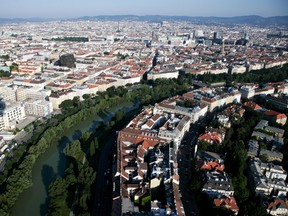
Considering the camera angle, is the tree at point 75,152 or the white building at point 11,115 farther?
the white building at point 11,115

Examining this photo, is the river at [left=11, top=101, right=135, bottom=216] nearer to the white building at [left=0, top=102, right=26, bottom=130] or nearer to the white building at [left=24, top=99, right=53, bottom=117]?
the white building at [left=24, top=99, right=53, bottom=117]

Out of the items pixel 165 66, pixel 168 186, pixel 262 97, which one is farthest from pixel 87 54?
pixel 168 186

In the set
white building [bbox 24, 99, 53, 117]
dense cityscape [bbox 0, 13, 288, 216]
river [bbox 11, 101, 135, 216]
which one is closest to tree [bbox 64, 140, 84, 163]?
dense cityscape [bbox 0, 13, 288, 216]

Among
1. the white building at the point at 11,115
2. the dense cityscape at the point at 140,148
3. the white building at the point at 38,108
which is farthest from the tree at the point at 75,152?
the white building at the point at 38,108

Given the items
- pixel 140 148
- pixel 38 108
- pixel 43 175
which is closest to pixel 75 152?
pixel 43 175

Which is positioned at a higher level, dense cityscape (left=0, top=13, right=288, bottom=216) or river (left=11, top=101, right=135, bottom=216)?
dense cityscape (left=0, top=13, right=288, bottom=216)

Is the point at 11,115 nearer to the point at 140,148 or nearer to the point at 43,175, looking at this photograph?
the point at 43,175

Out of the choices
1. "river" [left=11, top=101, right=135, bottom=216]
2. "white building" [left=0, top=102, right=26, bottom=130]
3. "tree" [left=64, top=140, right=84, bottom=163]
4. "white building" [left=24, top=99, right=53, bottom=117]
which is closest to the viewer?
"river" [left=11, top=101, right=135, bottom=216]

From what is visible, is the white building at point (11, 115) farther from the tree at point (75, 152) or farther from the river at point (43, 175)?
the tree at point (75, 152)

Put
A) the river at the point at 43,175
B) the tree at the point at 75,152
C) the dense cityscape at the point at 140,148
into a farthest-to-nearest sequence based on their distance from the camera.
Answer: the tree at the point at 75,152, the river at the point at 43,175, the dense cityscape at the point at 140,148
